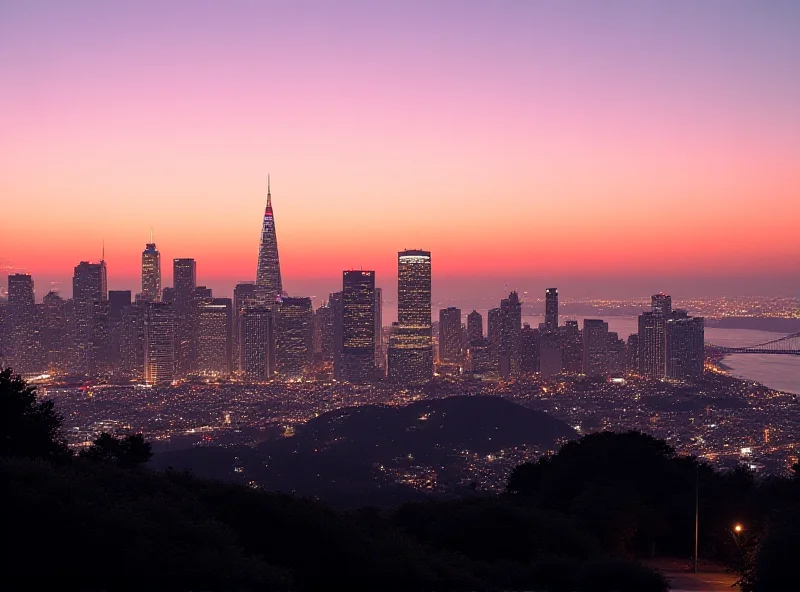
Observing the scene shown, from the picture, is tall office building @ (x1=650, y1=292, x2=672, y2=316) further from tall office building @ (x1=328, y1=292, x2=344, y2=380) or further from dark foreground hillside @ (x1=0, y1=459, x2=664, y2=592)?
dark foreground hillside @ (x1=0, y1=459, x2=664, y2=592)

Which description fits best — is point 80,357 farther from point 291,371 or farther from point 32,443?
point 32,443

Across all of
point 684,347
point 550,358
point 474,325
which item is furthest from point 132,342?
point 684,347

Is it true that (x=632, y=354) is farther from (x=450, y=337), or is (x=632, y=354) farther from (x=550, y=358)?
(x=450, y=337)

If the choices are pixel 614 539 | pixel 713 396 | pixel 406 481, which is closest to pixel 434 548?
pixel 614 539

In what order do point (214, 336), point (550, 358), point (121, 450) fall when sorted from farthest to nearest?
point (214, 336)
point (550, 358)
point (121, 450)

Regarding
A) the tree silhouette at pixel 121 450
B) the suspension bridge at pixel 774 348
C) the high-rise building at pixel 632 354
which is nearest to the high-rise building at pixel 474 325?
the high-rise building at pixel 632 354

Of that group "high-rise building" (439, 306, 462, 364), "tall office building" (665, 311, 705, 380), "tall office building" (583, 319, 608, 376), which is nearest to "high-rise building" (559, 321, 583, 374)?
"tall office building" (583, 319, 608, 376)
